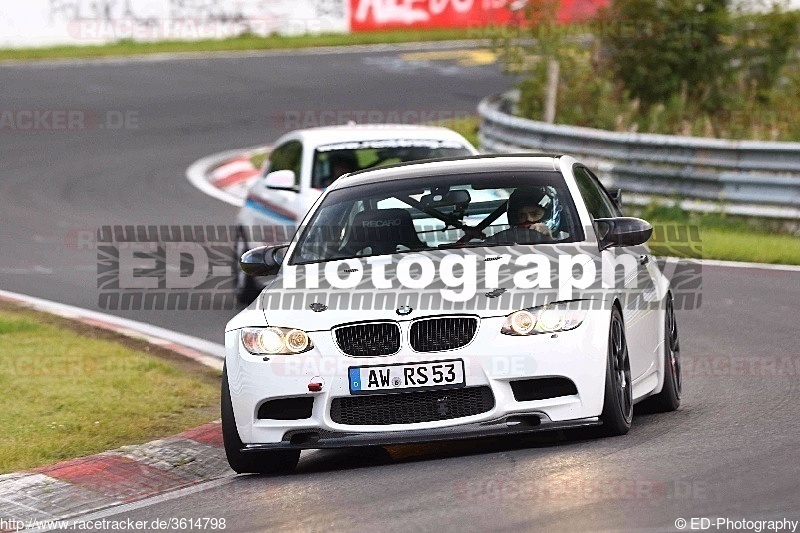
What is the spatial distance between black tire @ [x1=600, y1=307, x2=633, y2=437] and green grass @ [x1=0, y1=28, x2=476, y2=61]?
29998 millimetres

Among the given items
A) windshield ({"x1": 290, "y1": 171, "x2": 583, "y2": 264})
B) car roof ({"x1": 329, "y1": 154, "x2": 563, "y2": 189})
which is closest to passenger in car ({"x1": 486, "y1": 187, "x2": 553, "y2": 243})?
windshield ({"x1": 290, "y1": 171, "x2": 583, "y2": 264})

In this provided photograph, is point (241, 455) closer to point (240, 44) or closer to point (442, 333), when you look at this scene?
point (442, 333)

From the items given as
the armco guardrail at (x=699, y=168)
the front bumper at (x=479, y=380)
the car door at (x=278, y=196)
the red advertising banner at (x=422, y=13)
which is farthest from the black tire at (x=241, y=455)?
the red advertising banner at (x=422, y=13)

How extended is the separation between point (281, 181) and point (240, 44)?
82.8 ft

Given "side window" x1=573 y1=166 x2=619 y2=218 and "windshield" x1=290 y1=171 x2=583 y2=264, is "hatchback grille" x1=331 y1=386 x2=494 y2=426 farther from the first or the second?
"side window" x1=573 y1=166 x2=619 y2=218

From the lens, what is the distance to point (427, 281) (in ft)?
26.6

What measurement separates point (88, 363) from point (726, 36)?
14.7m

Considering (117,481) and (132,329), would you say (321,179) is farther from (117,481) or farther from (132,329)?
(117,481)

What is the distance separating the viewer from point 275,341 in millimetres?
8008

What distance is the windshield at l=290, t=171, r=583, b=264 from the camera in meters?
8.91

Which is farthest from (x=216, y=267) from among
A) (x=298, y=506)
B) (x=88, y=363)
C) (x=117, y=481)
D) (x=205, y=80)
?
(x=205, y=80)

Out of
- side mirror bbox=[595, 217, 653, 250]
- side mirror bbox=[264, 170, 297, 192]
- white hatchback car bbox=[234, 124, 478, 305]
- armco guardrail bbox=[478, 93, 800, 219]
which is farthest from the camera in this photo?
armco guardrail bbox=[478, 93, 800, 219]

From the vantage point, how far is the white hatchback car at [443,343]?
776 centimetres

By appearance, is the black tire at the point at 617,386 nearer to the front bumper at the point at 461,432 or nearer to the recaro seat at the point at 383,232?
the front bumper at the point at 461,432
